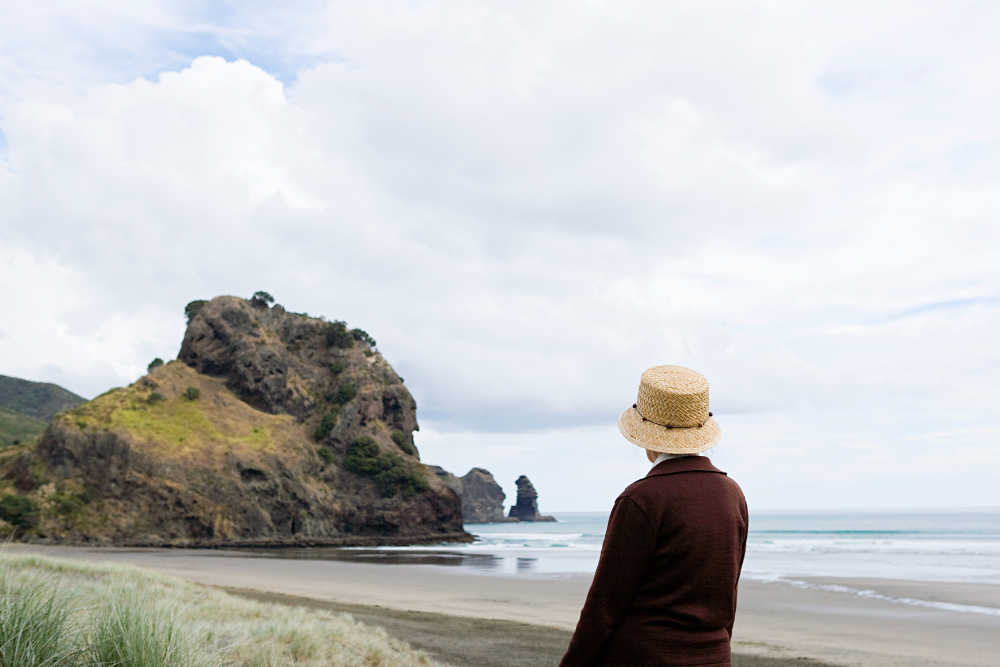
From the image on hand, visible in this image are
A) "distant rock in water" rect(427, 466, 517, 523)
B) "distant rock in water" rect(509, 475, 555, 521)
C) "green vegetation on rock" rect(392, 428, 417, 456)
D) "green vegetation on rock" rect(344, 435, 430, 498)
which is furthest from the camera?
"distant rock in water" rect(509, 475, 555, 521)

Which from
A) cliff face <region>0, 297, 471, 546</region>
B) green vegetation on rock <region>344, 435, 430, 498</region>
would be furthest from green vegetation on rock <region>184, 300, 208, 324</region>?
green vegetation on rock <region>344, 435, 430, 498</region>

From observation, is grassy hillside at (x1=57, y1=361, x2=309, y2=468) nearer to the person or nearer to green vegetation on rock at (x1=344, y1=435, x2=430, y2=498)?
green vegetation on rock at (x1=344, y1=435, x2=430, y2=498)

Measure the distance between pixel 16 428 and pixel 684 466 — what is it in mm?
112161

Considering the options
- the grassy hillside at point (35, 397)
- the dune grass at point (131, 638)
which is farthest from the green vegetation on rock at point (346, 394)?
the grassy hillside at point (35, 397)

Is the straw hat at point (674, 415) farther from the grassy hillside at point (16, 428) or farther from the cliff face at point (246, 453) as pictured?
the grassy hillside at point (16, 428)

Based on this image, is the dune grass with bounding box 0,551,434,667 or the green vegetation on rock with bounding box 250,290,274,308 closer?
the dune grass with bounding box 0,551,434,667

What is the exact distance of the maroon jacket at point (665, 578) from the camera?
2227 millimetres

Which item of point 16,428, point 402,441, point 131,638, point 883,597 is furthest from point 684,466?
point 16,428

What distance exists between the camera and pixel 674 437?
8.08 ft

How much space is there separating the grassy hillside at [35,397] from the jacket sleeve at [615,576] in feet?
490

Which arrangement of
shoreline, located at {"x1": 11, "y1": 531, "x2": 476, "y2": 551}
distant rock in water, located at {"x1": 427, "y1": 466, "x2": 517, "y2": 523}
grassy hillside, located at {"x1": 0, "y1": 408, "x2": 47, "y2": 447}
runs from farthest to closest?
distant rock in water, located at {"x1": 427, "y1": 466, "x2": 517, "y2": 523} < grassy hillside, located at {"x1": 0, "y1": 408, "x2": 47, "y2": 447} < shoreline, located at {"x1": 11, "y1": 531, "x2": 476, "y2": 551}

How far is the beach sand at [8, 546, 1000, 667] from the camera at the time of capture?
422 inches

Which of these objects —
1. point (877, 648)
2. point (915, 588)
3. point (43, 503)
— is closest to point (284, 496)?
point (43, 503)

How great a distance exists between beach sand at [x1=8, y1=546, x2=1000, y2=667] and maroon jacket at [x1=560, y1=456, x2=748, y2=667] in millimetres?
7264
